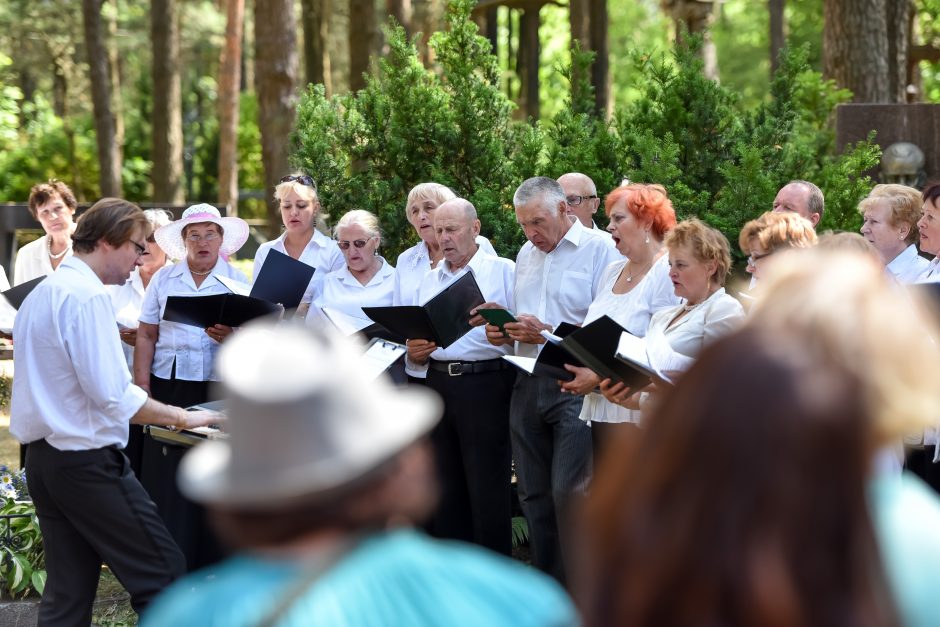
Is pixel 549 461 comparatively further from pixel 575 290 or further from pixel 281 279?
pixel 281 279

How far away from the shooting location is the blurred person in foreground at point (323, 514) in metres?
1.68

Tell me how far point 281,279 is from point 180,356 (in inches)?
28.1

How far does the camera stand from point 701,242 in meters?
5.05

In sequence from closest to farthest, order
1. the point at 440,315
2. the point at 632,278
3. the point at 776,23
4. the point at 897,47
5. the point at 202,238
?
the point at 632,278
the point at 440,315
the point at 202,238
the point at 897,47
the point at 776,23

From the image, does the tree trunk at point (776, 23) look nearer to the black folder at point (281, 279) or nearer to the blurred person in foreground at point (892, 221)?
the blurred person in foreground at point (892, 221)

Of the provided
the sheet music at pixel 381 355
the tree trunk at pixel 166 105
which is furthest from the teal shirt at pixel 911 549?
the tree trunk at pixel 166 105

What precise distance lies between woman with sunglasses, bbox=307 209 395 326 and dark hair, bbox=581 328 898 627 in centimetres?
552

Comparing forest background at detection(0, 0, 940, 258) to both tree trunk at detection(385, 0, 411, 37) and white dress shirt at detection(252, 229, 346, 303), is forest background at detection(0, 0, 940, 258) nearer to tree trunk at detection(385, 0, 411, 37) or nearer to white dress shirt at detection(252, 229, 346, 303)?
tree trunk at detection(385, 0, 411, 37)

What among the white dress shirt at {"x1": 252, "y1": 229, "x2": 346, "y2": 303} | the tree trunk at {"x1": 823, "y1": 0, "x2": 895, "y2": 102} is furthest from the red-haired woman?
the tree trunk at {"x1": 823, "y1": 0, "x2": 895, "y2": 102}

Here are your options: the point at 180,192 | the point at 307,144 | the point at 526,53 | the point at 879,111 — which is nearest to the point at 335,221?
the point at 307,144

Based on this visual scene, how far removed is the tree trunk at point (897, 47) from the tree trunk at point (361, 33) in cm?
667

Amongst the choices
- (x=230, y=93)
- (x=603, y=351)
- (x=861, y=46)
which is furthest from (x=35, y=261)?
(x=230, y=93)

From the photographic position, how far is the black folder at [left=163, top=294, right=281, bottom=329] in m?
6.12

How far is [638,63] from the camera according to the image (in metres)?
8.51
